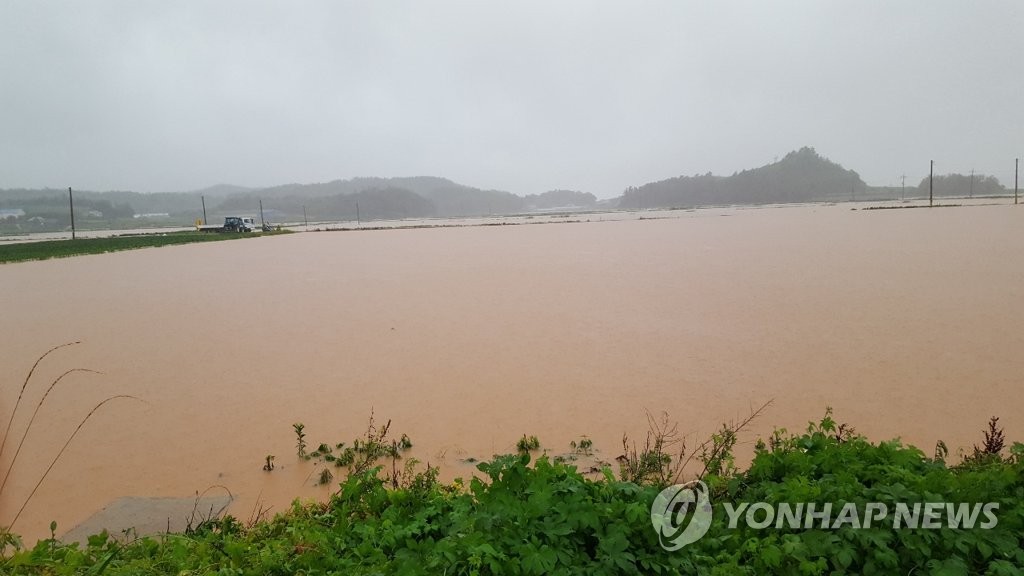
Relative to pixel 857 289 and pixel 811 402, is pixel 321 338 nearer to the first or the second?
pixel 811 402

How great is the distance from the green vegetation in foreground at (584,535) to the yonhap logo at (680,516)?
37 millimetres

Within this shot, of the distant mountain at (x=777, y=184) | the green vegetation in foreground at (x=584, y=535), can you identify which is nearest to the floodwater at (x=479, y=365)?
the green vegetation in foreground at (x=584, y=535)

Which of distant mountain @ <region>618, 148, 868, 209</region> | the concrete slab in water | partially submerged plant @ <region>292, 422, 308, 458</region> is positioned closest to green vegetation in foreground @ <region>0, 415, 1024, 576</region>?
the concrete slab in water

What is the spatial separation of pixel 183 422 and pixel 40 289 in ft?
36.2

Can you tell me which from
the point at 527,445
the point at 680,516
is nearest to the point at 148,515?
the point at 527,445

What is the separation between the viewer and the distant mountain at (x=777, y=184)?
10682cm

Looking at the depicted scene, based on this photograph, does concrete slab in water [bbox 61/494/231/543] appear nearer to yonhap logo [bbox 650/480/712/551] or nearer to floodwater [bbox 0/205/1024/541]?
floodwater [bbox 0/205/1024/541]

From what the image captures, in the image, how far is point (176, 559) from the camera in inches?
87.0

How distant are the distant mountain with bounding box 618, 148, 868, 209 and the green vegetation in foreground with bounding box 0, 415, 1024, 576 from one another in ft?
357

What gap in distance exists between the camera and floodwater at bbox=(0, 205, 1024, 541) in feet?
12.4

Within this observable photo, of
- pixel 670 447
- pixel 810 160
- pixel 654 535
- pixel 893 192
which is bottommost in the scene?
pixel 670 447

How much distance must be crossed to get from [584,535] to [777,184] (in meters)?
122

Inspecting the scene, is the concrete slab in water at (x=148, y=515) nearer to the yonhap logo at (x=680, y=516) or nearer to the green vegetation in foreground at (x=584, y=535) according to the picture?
the green vegetation in foreground at (x=584, y=535)

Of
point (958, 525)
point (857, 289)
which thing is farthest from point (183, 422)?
point (857, 289)
